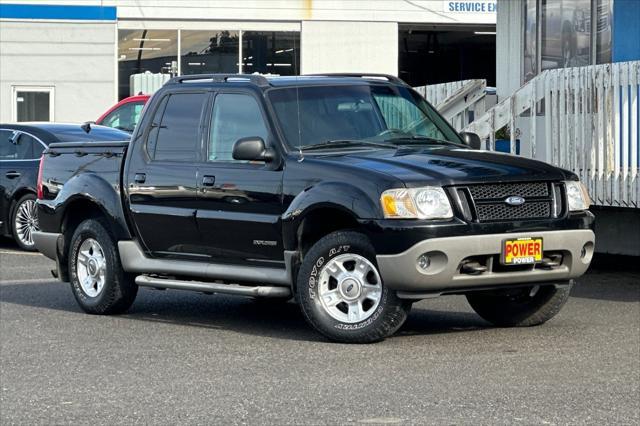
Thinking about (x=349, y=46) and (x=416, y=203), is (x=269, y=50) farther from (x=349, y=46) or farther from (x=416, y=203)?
(x=416, y=203)

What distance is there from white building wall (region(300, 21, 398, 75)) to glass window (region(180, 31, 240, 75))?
5.87ft

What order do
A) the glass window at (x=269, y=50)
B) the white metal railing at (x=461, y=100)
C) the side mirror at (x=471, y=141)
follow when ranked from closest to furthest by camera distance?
1. the side mirror at (x=471, y=141)
2. the white metal railing at (x=461, y=100)
3. the glass window at (x=269, y=50)

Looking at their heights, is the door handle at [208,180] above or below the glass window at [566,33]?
below

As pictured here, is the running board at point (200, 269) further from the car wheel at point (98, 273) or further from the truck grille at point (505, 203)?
the truck grille at point (505, 203)

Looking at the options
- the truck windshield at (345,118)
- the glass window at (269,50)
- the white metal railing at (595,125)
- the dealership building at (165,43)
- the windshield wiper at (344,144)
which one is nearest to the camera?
the windshield wiper at (344,144)

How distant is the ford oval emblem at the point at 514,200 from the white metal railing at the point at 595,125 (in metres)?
3.54

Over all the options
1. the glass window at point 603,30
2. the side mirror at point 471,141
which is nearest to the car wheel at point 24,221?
the glass window at point 603,30

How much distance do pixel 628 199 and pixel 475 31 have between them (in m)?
25.3

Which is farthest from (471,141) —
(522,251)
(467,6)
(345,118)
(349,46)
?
(467,6)

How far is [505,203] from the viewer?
987 centimetres

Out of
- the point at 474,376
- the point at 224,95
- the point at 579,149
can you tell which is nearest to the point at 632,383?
the point at 474,376

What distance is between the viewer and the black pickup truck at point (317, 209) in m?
9.64

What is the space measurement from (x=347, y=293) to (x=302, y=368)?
1065 millimetres

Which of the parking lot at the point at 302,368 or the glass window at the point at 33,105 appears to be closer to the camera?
the parking lot at the point at 302,368
